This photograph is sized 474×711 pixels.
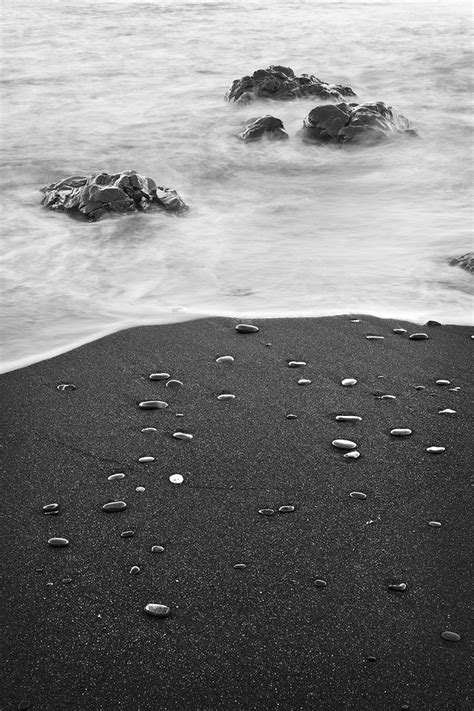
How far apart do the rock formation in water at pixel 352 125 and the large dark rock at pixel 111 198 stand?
8.75 feet

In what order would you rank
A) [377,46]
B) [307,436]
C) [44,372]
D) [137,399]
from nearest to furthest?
1. [307,436]
2. [137,399]
3. [44,372]
4. [377,46]

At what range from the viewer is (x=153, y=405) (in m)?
3.02

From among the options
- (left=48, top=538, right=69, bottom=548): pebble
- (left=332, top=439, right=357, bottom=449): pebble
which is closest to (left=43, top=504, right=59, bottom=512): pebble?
(left=48, top=538, right=69, bottom=548): pebble

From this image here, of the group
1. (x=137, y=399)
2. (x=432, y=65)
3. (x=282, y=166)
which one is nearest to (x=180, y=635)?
(x=137, y=399)

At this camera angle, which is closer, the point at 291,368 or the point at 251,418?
the point at 251,418

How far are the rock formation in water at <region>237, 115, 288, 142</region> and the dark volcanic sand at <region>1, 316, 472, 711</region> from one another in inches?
193

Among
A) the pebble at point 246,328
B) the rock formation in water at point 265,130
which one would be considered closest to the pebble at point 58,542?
the pebble at point 246,328

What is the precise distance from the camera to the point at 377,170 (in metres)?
6.92

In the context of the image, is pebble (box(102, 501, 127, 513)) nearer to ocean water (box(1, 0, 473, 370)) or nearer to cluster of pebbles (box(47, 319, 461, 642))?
cluster of pebbles (box(47, 319, 461, 642))

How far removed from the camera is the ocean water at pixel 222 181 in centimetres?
421

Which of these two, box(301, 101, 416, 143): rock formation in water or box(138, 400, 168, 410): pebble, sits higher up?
box(301, 101, 416, 143): rock formation in water

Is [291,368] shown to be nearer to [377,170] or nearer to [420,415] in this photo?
[420,415]

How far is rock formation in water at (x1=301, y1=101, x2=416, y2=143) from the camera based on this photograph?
7715 mm

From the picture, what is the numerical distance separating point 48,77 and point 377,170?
5.80 m
